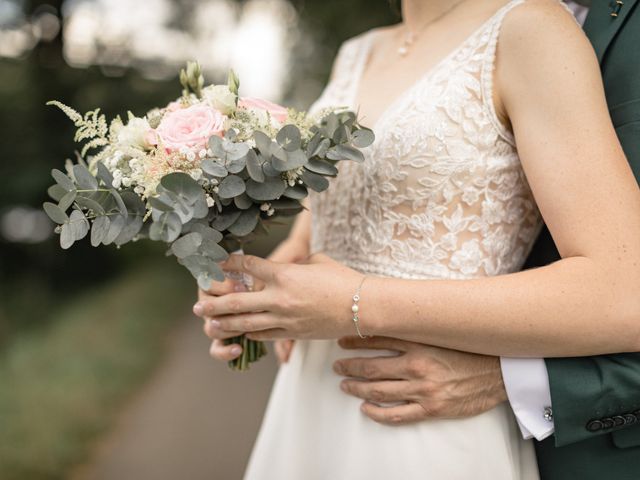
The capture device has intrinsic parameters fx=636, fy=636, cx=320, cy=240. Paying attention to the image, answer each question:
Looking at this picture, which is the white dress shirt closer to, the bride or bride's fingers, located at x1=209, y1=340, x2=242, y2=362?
the bride

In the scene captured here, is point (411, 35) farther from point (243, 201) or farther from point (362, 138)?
point (243, 201)

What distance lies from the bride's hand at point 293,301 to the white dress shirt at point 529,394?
0.46m

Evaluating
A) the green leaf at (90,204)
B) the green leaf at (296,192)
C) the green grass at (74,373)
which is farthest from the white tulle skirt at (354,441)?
the green grass at (74,373)

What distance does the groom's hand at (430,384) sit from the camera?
180cm

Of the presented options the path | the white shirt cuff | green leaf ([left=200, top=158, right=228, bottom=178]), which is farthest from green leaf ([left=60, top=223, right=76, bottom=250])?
the path

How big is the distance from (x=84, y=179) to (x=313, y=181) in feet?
1.97

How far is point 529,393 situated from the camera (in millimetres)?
1757

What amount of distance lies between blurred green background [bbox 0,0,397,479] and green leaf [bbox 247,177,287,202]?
151 inches

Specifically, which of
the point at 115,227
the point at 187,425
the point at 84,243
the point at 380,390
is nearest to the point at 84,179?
the point at 115,227

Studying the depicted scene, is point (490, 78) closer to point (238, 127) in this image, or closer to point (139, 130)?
point (238, 127)

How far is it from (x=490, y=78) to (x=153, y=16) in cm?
999

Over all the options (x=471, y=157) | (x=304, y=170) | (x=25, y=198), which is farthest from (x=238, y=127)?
(x=25, y=198)

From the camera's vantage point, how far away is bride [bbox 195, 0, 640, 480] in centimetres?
161

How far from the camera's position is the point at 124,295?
9.39m
